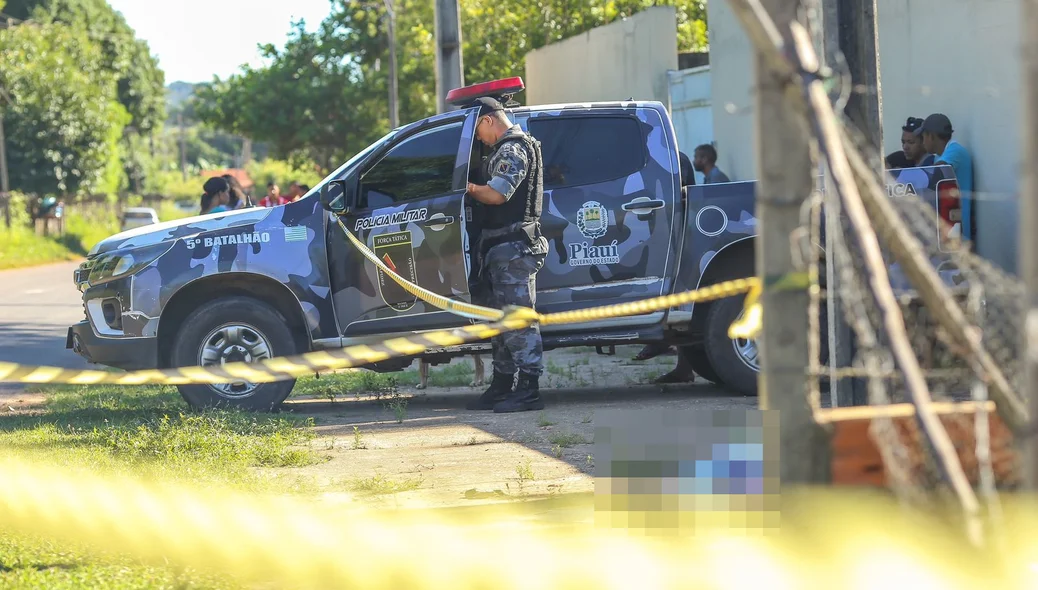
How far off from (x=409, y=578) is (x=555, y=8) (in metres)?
25.7

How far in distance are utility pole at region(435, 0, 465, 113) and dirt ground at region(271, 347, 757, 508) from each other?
4377mm

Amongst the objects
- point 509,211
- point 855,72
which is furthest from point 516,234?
point 855,72

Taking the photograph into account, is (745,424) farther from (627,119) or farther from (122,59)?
(122,59)

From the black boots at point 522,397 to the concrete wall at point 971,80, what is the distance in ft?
7.60

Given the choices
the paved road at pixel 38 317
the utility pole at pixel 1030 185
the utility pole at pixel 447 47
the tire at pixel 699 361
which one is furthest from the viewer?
the utility pole at pixel 447 47

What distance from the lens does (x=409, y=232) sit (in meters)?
8.13

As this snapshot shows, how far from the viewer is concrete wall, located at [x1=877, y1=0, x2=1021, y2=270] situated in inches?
343

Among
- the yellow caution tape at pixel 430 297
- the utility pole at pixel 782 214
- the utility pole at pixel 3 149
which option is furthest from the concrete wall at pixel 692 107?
the utility pole at pixel 3 149

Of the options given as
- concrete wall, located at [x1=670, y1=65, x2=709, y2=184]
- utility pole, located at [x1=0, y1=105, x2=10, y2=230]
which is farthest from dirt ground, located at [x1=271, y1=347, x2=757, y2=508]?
utility pole, located at [x1=0, y1=105, x2=10, y2=230]

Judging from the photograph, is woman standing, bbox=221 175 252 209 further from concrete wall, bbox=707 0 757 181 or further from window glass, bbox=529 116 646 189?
concrete wall, bbox=707 0 757 181

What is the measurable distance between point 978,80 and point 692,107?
8.03m

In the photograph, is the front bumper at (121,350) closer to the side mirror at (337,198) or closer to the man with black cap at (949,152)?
the side mirror at (337,198)

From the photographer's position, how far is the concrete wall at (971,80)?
28.6 feet

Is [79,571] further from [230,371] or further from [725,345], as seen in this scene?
[725,345]
